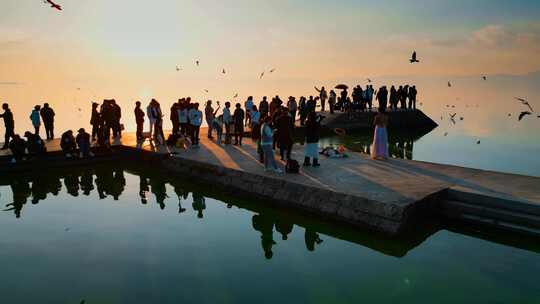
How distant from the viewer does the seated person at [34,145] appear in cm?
1497

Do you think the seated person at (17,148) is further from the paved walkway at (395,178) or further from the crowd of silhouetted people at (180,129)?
the paved walkway at (395,178)

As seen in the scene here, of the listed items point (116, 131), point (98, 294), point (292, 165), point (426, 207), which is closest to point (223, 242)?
point (98, 294)

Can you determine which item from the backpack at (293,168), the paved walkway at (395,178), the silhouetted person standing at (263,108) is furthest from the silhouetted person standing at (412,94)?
the backpack at (293,168)

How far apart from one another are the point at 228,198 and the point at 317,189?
10.6 feet

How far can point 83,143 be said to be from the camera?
15.8 m

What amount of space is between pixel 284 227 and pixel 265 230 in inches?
19.4

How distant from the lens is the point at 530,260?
7.24 meters

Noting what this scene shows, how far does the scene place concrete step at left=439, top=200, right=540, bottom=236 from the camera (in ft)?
26.5

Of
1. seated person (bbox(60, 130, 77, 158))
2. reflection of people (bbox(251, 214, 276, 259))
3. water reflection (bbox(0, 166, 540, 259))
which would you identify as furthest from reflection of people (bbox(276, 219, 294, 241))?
seated person (bbox(60, 130, 77, 158))

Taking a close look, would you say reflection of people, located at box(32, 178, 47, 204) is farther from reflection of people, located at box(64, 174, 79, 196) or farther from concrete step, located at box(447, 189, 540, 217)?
concrete step, located at box(447, 189, 540, 217)

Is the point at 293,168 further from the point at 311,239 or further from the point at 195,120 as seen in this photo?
the point at 195,120

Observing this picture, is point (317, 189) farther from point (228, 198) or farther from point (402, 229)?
point (228, 198)

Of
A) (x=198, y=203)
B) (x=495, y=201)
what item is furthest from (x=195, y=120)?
(x=495, y=201)

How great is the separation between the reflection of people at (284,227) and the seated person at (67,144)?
35.0ft
